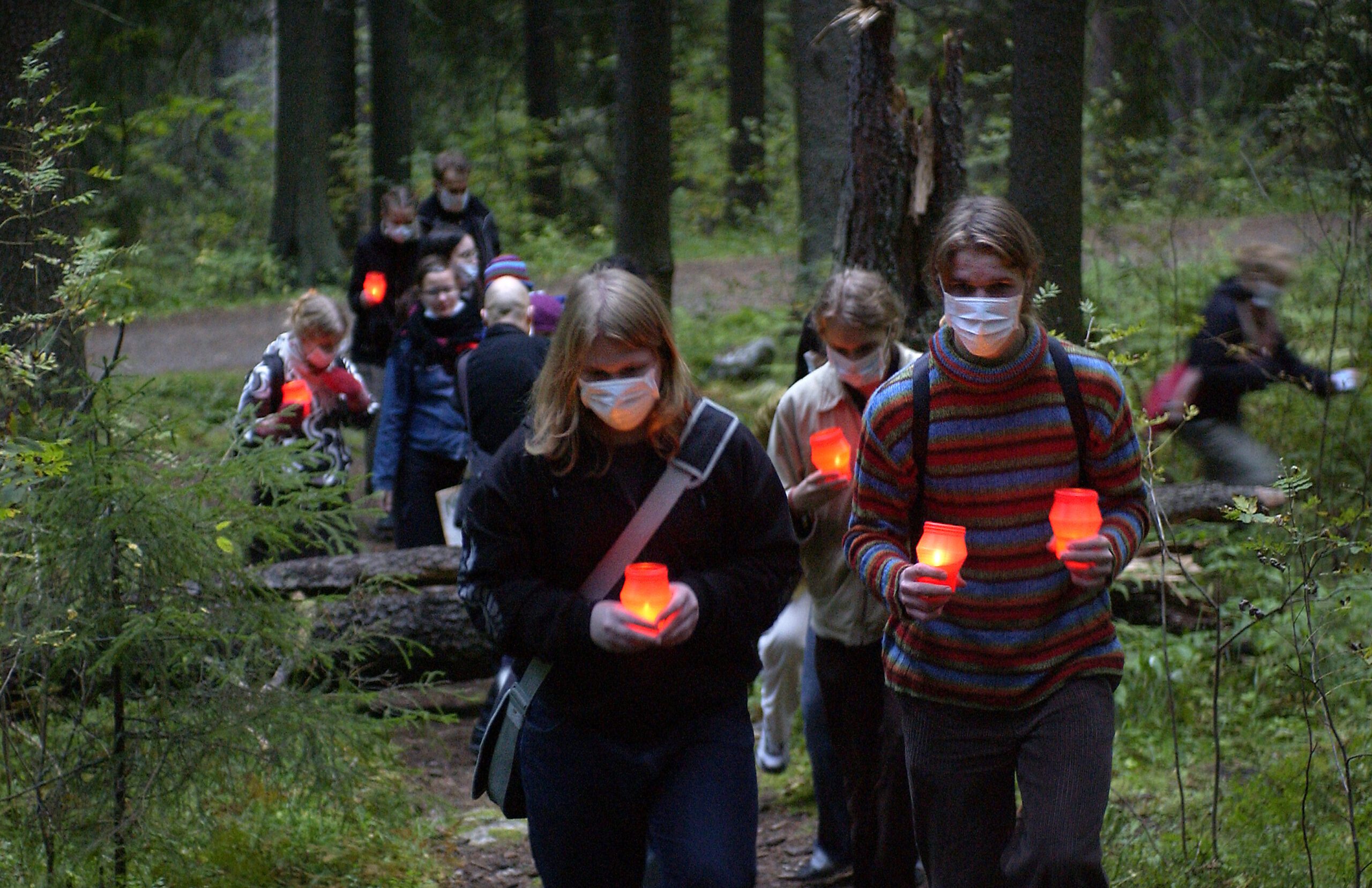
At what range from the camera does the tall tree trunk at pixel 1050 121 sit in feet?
25.2

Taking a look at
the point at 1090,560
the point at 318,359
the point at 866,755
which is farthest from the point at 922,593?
the point at 318,359

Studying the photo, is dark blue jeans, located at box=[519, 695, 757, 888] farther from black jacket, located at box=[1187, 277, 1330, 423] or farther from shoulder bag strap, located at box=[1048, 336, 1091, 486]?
black jacket, located at box=[1187, 277, 1330, 423]

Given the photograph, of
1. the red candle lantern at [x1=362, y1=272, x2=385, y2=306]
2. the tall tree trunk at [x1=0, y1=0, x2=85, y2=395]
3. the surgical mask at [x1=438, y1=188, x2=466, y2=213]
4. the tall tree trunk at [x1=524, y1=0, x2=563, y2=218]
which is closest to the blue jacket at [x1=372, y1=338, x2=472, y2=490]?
the red candle lantern at [x1=362, y1=272, x2=385, y2=306]

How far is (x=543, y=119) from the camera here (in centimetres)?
2323

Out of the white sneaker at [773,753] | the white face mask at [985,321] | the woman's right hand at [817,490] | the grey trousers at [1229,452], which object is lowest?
the white sneaker at [773,753]

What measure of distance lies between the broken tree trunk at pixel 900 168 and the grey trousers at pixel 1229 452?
2.42 meters

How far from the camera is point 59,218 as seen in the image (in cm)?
507

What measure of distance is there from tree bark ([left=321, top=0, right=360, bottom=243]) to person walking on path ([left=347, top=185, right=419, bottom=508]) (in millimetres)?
13312

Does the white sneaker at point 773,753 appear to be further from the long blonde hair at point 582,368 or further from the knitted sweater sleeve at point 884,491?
the long blonde hair at point 582,368

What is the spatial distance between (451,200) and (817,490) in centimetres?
549

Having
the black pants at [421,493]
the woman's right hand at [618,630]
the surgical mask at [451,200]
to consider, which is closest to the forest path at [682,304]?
the surgical mask at [451,200]

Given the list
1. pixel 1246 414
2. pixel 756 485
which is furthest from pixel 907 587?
pixel 1246 414

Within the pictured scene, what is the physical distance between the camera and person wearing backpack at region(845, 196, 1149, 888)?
10.7 ft

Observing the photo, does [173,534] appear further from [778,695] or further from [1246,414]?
[1246,414]
